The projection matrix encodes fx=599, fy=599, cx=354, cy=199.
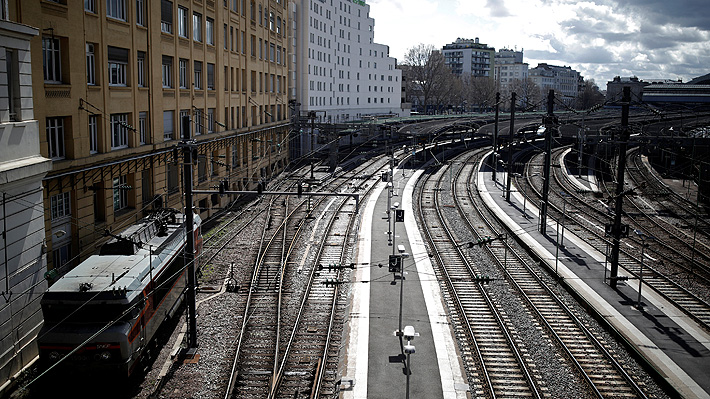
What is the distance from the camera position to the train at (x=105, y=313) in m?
13.8

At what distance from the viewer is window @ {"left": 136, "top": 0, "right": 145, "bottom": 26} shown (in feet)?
89.6

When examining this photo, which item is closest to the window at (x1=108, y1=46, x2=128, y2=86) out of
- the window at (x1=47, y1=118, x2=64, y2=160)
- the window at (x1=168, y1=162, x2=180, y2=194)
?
the window at (x1=47, y1=118, x2=64, y2=160)

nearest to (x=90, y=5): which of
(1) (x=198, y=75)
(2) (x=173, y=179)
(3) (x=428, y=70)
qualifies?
(2) (x=173, y=179)

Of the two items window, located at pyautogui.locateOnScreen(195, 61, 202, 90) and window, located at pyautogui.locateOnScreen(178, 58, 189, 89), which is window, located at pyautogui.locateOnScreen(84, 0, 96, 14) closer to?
window, located at pyautogui.locateOnScreen(178, 58, 189, 89)

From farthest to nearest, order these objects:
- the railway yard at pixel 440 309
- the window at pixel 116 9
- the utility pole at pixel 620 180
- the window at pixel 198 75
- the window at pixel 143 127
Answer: the window at pixel 198 75
the window at pixel 143 127
the window at pixel 116 9
the utility pole at pixel 620 180
the railway yard at pixel 440 309

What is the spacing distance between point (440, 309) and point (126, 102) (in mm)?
16194

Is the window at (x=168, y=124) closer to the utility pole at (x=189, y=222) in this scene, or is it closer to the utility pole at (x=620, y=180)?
the utility pole at (x=189, y=222)

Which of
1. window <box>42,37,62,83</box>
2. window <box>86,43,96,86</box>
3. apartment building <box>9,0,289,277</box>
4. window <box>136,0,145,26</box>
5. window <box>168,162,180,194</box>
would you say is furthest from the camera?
window <box>168,162,180,194</box>

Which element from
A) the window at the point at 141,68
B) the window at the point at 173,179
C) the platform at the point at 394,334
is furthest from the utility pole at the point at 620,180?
the window at the point at 173,179

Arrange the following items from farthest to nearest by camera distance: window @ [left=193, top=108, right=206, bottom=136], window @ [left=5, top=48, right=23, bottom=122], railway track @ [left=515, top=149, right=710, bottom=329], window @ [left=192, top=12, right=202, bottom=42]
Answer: window @ [left=193, top=108, right=206, bottom=136], window @ [left=192, top=12, right=202, bottom=42], railway track @ [left=515, top=149, right=710, bottom=329], window @ [left=5, top=48, right=23, bottom=122]

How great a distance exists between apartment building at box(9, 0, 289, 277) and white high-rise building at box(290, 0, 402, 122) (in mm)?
28283

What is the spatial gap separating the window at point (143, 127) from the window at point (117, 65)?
2.15 metres

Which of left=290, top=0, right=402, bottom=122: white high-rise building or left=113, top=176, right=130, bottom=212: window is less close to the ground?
left=290, top=0, right=402, bottom=122: white high-rise building

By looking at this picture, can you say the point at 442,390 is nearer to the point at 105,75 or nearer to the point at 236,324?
the point at 236,324
